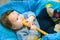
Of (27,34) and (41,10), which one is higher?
(41,10)

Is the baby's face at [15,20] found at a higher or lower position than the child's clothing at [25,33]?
higher

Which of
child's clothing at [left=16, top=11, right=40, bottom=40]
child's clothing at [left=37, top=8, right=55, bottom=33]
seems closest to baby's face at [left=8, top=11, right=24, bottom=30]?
child's clothing at [left=16, top=11, right=40, bottom=40]

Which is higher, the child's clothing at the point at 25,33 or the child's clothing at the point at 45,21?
the child's clothing at the point at 45,21

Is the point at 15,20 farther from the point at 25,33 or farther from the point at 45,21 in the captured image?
the point at 45,21

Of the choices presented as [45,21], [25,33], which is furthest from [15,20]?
[45,21]

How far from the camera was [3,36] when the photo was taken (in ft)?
3.99

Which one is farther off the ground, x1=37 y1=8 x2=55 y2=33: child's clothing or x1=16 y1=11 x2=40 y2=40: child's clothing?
x1=37 y1=8 x2=55 y2=33: child's clothing

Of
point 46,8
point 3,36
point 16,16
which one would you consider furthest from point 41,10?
point 3,36

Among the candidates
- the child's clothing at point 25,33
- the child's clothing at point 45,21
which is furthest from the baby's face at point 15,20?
the child's clothing at point 45,21

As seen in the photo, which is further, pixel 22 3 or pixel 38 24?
pixel 22 3

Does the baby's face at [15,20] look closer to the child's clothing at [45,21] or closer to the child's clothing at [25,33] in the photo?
the child's clothing at [25,33]

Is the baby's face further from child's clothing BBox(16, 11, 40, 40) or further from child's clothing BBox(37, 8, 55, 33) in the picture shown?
child's clothing BBox(37, 8, 55, 33)

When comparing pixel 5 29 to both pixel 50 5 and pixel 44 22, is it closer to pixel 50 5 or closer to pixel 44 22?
pixel 44 22

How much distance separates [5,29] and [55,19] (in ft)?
1.39
